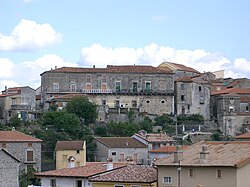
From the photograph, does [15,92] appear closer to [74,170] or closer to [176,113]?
[176,113]

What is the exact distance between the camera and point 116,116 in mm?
Result: 96688

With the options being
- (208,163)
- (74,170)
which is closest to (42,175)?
(74,170)

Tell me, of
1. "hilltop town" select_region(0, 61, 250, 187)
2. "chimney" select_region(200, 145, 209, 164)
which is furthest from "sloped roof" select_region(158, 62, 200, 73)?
"chimney" select_region(200, 145, 209, 164)

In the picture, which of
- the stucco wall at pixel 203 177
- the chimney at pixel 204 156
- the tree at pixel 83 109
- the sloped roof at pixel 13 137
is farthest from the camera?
the tree at pixel 83 109

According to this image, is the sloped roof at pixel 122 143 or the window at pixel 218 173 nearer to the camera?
the window at pixel 218 173

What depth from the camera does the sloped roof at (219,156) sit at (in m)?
32.4

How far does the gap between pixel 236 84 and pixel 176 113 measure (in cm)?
1965

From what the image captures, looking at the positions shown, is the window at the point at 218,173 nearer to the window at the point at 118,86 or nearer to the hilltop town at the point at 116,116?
the hilltop town at the point at 116,116

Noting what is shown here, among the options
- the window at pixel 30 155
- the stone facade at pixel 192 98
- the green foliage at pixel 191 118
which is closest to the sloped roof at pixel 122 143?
the window at pixel 30 155

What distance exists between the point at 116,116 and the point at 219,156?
6306cm

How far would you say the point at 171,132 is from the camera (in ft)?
306

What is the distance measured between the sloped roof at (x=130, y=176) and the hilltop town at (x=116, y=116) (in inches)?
911

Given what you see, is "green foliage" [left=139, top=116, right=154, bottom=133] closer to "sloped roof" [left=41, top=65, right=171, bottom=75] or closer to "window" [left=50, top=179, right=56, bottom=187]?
"sloped roof" [left=41, top=65, right=171, bottom=75]

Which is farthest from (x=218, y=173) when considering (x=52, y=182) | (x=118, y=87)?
(x=118, y=87)
